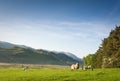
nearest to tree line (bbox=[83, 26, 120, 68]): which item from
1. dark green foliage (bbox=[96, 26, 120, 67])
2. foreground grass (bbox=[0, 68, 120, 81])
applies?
dark green foliage (bbox=[96, 26, 120, 67])

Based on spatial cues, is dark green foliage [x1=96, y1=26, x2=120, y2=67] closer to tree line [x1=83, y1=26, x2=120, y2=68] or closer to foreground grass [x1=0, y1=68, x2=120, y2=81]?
tree line [x1=83, y1=26, x2=120, y2=68]

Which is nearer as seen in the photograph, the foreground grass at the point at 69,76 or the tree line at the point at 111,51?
the foreground grass at the point at 69,76

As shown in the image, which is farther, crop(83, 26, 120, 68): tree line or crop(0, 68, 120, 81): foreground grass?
crop(83, 26, 120, 68): tree line

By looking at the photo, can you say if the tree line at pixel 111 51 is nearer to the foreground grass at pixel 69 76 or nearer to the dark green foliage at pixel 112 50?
the dark green foliage at pixel 112 50

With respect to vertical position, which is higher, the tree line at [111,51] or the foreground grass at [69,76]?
the tree line at [111,51]

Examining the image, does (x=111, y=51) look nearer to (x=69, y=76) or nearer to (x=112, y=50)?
(x=112, y=50)

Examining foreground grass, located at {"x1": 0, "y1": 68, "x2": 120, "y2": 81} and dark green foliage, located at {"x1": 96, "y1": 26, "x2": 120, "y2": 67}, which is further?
dark green foliage, located at {"x1": 96, "y1": 26, "x2": 120, "y2": 67}

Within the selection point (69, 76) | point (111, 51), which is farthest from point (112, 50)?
point (69, 76)

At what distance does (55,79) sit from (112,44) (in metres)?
43.4

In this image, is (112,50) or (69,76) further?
(112,50)

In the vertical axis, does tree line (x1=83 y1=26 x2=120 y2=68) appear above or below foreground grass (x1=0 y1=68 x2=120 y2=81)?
above

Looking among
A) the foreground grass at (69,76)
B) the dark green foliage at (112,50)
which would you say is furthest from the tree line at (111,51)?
the foreground grass at (69,76)

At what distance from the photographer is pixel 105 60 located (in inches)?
3110

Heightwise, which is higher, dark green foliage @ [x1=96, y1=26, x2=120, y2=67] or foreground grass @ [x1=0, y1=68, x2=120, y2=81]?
dark green foliage @ [x1=96, y1=26, x2=120, y2=67]
